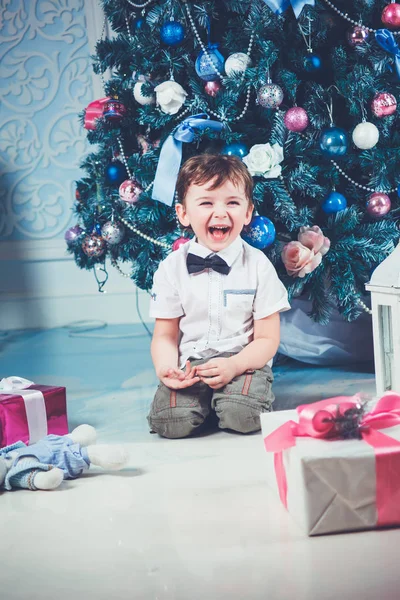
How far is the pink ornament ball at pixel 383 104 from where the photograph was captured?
1682 millimetres

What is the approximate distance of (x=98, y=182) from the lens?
197 cm

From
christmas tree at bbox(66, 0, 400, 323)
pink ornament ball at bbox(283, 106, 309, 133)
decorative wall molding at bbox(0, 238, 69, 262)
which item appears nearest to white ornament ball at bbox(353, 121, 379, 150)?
christmas tree at bbox(66, 0, 400, 323)

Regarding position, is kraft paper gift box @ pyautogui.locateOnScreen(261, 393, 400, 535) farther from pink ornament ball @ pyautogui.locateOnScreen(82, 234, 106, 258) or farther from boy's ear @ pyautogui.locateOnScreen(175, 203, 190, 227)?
pink ornament ball @ pyautogui.locateOnScreen(82, 234, 106, 258)

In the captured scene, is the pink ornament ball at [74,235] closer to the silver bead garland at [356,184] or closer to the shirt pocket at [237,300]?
the shirt pocket at [237,300]

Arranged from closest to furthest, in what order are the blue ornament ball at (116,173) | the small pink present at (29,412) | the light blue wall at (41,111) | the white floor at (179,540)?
the white floor at (179,540) < the small pink present at (29,412) < the blue ornament ball at (116,173) < the light blue wall at (41,111)

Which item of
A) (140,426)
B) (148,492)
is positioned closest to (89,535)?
(148,492)

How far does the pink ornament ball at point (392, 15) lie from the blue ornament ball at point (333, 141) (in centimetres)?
28

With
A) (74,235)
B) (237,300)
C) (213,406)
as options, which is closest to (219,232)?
(237,300)

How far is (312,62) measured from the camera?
66.9 inches

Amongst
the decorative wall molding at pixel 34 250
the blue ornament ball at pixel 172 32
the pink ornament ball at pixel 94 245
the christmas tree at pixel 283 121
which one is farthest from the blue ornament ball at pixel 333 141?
the decorative wall molding at pixel 34 250

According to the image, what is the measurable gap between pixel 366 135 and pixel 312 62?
0.22 m

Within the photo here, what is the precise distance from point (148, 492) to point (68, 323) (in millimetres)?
2010

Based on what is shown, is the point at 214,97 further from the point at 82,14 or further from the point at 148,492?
the point at 82,14

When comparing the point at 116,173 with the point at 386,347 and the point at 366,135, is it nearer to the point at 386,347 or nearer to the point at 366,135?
the point at 366,135
